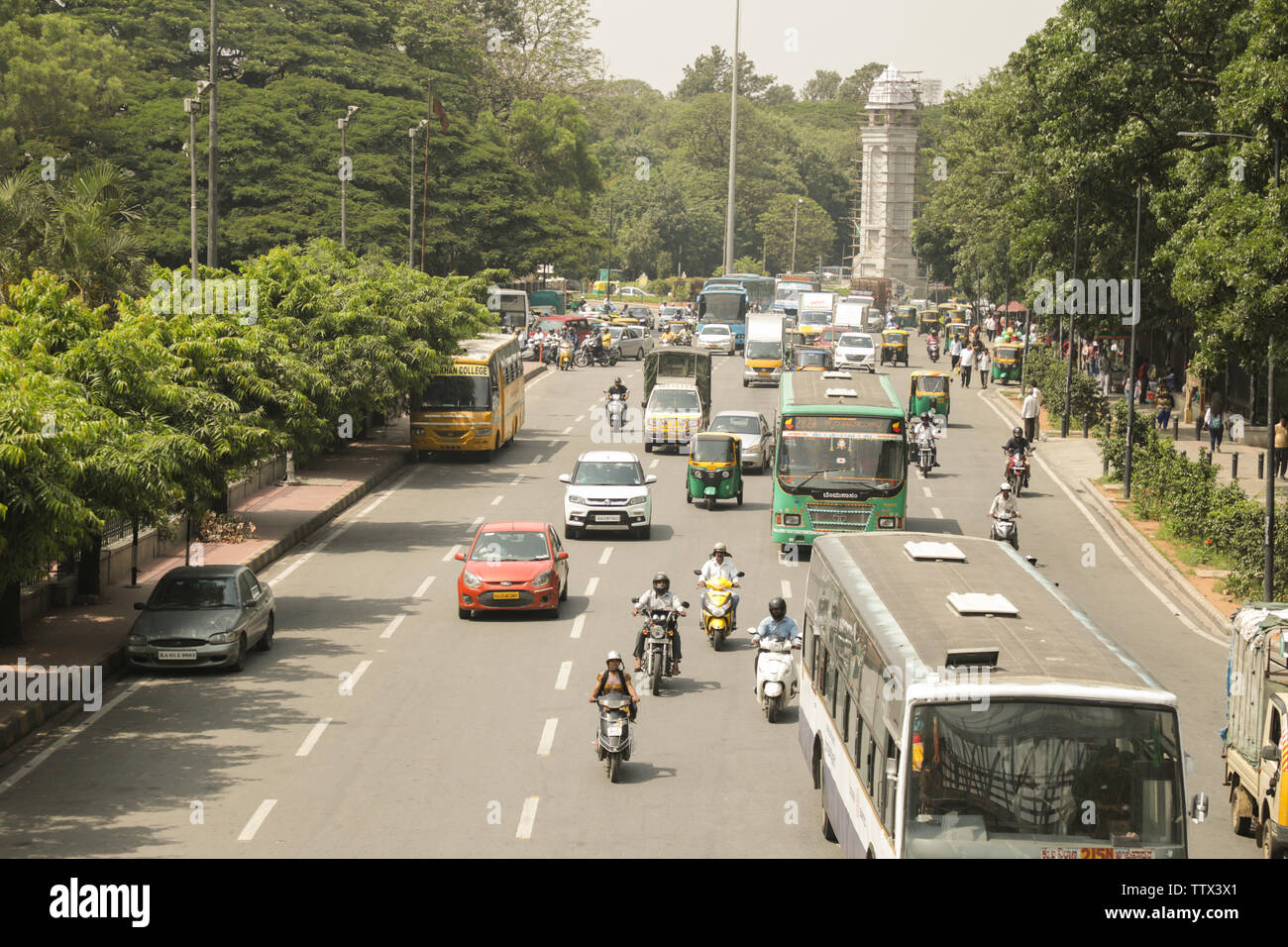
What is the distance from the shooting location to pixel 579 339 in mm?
77812

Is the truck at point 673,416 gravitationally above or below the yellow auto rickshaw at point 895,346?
below

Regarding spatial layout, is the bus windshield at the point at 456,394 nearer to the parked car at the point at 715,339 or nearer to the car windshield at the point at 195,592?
the car windshield at the point at 195,592

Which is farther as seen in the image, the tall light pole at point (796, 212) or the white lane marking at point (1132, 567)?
the tall light pole at point (796, 212)

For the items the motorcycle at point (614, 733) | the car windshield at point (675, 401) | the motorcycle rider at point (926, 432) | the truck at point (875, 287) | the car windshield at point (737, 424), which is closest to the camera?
the motorcycle at point (614, 733)

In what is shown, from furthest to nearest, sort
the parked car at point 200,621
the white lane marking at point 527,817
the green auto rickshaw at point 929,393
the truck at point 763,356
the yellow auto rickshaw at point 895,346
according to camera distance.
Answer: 1. the yellow auto rickshaw at point 895,346
2. the truck at point 763,356
3. the green auto rickshaw at point 929,393
4. the parked car at point 200,621
5. the white lane marking at point 527,817

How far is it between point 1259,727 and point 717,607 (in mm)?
9667

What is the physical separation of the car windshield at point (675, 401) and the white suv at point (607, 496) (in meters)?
12.2

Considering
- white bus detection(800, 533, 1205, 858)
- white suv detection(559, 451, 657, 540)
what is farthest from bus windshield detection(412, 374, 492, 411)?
white bus detection(800, 533, 1205, 858)

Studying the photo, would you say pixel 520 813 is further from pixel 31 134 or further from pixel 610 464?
pixel 31 134

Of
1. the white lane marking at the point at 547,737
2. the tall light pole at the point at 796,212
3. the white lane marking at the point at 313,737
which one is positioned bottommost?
the white lane marking at the point at 313,737

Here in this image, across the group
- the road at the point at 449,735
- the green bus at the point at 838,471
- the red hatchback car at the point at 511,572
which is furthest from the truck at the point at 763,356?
the red hatchback car at the point at 511,572

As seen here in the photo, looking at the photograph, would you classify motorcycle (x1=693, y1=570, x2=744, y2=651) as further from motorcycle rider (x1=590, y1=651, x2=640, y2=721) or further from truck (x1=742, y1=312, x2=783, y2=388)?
truck (x1=742, y1=312, x2=783, y2=388)

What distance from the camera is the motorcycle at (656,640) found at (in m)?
21.6

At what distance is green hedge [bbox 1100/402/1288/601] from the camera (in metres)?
28.3
